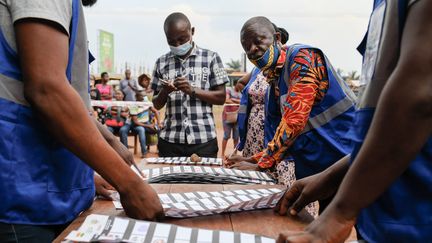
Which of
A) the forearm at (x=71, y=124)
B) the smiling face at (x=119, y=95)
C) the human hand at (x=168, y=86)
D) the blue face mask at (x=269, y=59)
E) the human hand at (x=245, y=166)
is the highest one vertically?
the blue face mask at (x=269, y=59)

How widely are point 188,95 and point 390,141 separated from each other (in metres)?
2.26

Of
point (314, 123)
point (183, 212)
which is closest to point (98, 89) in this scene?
point (314, 123)

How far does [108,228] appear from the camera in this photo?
837 mm

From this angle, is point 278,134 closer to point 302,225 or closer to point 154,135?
point 302,225

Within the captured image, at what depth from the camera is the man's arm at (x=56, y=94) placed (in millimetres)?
887

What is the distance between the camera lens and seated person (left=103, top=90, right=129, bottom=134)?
26.8ft

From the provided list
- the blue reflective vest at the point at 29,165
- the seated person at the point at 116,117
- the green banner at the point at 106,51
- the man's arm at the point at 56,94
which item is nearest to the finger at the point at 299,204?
the man's arm at the point at 56,94

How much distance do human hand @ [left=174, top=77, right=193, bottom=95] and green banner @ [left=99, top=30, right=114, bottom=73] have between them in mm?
13550

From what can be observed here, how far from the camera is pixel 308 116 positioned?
6.03 feet

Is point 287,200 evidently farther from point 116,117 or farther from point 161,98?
point 116,117

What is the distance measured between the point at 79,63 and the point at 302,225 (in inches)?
28.9

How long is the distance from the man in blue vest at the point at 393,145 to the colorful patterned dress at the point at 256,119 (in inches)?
76.1

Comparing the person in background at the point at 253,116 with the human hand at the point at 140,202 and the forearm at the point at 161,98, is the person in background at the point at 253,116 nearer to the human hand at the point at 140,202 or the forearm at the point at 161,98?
the forearm at the point at 161,98

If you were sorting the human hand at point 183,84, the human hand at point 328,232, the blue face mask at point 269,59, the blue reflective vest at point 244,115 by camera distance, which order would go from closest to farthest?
1. the human hand at point 328,232
2. the blue face mask at point 269,59
3. the human hand at point 183,84
4. the blue reflective vest at point 244,115
